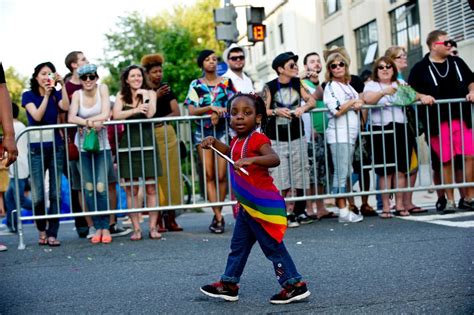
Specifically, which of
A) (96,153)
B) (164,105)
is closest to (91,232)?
(96,153)

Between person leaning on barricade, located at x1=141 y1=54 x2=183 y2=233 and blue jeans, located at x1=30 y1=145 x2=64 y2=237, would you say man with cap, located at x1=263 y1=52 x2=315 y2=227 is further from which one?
blue jeans, located at x1=30 y1=145 x2=64 y2=237

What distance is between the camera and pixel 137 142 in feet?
31.9

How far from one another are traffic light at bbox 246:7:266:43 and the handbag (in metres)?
8.28

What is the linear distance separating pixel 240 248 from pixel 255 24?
39.4 feet

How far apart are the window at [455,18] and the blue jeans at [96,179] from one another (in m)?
11.3

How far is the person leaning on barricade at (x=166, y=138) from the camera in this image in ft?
32.7

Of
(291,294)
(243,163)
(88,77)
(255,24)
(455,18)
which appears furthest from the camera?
(455,18)

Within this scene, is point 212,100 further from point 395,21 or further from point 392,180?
point 395,21

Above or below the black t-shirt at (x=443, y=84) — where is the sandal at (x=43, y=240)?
below

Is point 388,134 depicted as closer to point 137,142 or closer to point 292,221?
point 292,221

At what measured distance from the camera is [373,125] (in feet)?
34.2

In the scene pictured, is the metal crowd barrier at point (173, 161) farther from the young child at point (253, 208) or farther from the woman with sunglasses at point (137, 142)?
the young child at point (253, 208)

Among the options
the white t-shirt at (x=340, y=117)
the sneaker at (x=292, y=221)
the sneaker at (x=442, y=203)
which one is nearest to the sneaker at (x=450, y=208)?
the sneaker at (x=442, y=203)

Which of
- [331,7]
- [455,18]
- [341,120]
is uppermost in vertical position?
[331,7]
